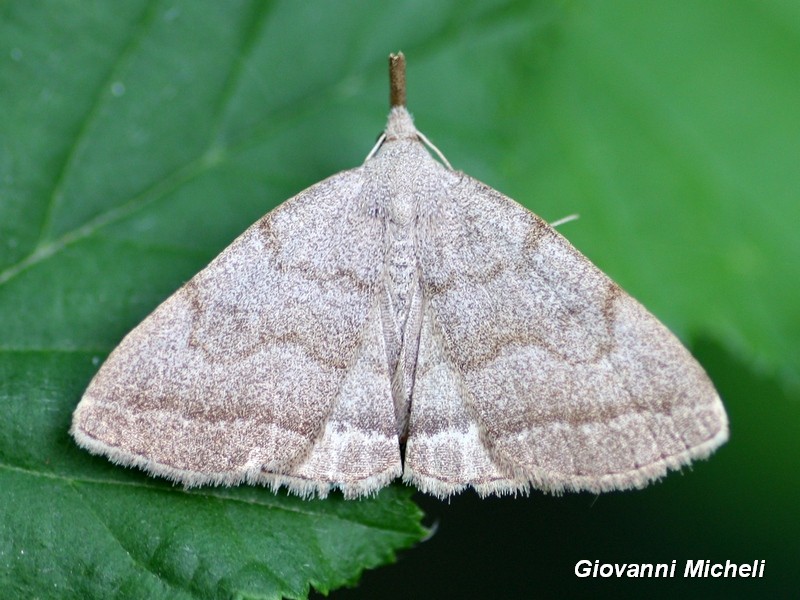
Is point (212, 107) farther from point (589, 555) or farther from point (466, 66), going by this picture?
point (589, 555)

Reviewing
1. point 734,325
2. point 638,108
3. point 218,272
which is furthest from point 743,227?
point 218,272

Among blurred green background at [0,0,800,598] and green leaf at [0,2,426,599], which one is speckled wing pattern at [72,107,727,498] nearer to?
green leaf at [0,2,426,599]

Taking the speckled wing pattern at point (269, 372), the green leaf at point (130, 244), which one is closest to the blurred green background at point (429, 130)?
the green leaf at point (130, 244)

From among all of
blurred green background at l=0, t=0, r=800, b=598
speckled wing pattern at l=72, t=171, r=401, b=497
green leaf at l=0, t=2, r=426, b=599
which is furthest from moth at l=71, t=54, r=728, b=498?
blurred green background at l=0, t=0, r=800, b=598

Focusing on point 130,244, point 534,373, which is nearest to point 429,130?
point 534,373

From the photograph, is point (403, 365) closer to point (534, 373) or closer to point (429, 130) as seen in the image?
point (534, 373)

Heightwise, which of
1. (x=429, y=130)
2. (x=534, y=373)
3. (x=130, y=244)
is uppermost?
(x=429, y=130)

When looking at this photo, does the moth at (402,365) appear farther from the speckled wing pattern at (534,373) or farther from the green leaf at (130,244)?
the green leaf at (130,244)
